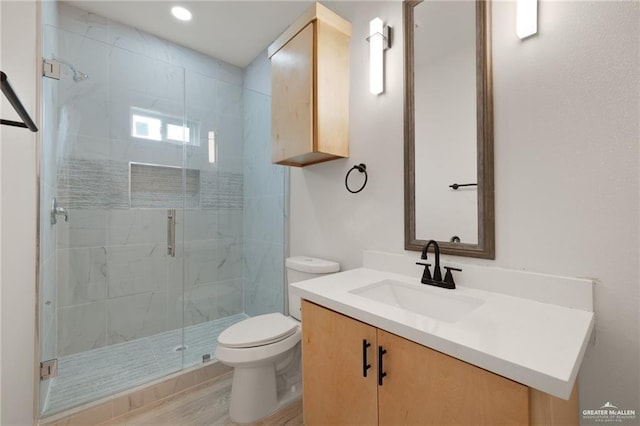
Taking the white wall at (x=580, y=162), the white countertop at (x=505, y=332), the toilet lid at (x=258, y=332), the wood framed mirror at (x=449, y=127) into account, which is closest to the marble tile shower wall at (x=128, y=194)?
the toilet lid at (x=258, y=332)

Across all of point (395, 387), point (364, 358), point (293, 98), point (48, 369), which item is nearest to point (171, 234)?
point (48, 369)

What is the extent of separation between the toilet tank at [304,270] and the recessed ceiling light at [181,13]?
6.34ft

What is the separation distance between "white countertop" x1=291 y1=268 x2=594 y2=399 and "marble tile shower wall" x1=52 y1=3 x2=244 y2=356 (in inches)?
68.7

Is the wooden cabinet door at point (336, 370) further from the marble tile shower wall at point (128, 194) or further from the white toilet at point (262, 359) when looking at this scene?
the marble tile shower wall at point (128, 194)

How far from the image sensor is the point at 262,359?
1.47 m

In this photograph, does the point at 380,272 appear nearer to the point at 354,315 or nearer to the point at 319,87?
the point at 354,315

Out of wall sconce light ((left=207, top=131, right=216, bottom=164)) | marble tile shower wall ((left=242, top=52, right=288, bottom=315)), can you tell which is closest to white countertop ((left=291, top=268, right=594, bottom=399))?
marble tile shower wall ((left=242, top=52, right=288, bottom=315))

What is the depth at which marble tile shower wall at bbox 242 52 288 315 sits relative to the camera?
233 centimetres

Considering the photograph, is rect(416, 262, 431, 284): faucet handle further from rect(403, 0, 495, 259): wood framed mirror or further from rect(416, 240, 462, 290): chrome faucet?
rect(403, 0, 495, 259): wood framed mirror

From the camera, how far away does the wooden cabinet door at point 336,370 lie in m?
0.94

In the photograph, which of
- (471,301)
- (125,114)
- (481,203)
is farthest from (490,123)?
(125,114)

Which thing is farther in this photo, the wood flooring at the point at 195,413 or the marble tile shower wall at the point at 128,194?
the marble tile shower wall at the point at 128,194

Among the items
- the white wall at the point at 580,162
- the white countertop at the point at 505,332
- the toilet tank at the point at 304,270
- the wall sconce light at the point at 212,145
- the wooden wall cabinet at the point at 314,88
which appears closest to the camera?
the white countertop at the point at 505,332

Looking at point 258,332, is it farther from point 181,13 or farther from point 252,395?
point 181,13
